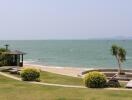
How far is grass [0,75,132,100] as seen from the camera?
21.7 metres

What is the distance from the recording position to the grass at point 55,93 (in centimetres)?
2170

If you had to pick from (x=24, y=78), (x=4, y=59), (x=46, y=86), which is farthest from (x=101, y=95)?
(x=4, y=59)

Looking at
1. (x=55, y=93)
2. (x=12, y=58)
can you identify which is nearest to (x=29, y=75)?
(x=55, y=93)

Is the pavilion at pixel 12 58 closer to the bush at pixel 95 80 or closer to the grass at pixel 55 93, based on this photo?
the grass at pixel 55 93

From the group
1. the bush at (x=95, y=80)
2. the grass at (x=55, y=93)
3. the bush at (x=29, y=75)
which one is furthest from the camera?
the bush at (x=29, y=75)

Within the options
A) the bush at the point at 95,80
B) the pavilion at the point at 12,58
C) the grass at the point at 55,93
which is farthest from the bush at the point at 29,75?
the pavilion at the point at 12,58

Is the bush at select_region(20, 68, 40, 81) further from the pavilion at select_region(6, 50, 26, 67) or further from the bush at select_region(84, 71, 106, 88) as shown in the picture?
the pavilion at select_region(6, 50, 26, 67)

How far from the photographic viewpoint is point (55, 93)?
2333 centimetres

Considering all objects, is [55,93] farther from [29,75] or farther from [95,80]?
[29,75]

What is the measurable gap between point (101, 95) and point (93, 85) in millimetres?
3918

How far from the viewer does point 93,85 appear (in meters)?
26.3

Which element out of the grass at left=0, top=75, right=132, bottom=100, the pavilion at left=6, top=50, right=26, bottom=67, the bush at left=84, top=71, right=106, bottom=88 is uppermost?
the pavilion at left=6, top=50, right=26, bottom=67

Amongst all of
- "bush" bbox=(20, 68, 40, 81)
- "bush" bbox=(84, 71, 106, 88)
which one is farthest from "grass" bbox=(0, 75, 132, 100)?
"bush" bbox=(20, 68, 40, 81)

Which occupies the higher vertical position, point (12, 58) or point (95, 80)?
point (12, 58)
